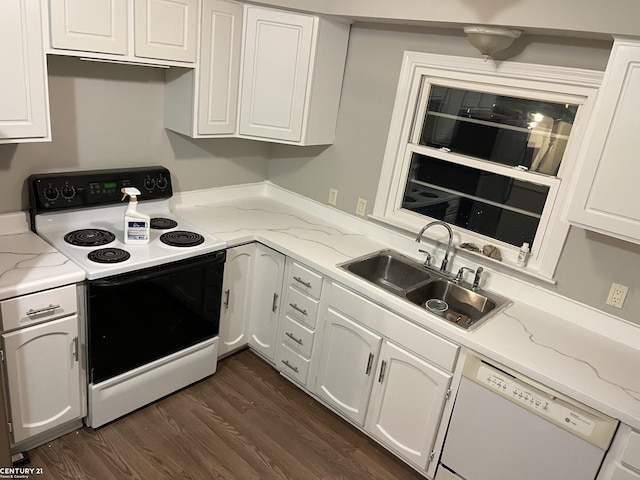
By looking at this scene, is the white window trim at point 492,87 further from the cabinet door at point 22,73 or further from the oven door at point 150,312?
the cabinet door at point 22,73

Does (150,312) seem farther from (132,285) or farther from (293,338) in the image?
(293,338)

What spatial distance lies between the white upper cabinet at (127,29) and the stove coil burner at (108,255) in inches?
33.8

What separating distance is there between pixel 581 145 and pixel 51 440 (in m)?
2.75

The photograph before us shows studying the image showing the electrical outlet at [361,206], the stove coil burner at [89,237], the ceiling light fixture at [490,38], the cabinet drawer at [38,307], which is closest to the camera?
the cabinet drawer at [38,307]

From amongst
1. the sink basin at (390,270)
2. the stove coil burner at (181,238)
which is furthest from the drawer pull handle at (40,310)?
the sink basin at (390,270)

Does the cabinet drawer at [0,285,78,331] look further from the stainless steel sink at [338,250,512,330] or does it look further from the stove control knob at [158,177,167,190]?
the stainless steel sink at [338,250,512,330]

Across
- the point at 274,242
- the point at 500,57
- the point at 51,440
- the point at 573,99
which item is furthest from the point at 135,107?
the point at 573,99

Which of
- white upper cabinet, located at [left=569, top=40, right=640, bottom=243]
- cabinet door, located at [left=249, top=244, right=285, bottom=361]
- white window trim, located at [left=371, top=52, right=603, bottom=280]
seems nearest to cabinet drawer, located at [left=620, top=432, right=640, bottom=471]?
white upper cabinet, located at [left=569, top=40, right=640, bottom=243]

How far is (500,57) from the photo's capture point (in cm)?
234

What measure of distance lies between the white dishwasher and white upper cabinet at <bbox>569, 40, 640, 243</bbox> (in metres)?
0.68

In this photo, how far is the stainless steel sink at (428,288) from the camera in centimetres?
244

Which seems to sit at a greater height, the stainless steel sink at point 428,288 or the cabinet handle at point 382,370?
the stainless steel sink at point 428,288

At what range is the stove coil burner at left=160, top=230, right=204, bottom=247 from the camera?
8.22 feet

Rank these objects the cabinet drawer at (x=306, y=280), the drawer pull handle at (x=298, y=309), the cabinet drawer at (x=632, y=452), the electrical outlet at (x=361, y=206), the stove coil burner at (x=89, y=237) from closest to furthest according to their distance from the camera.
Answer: the cabinet drawer at (x=632, y=452)
the stove coil burner at (x=89, y=237)
the cabinet drawer at (x=306, y=280)
the drawer pull handle at (x=298, y=309)
the electrical outlet at (x=361, y=206)
